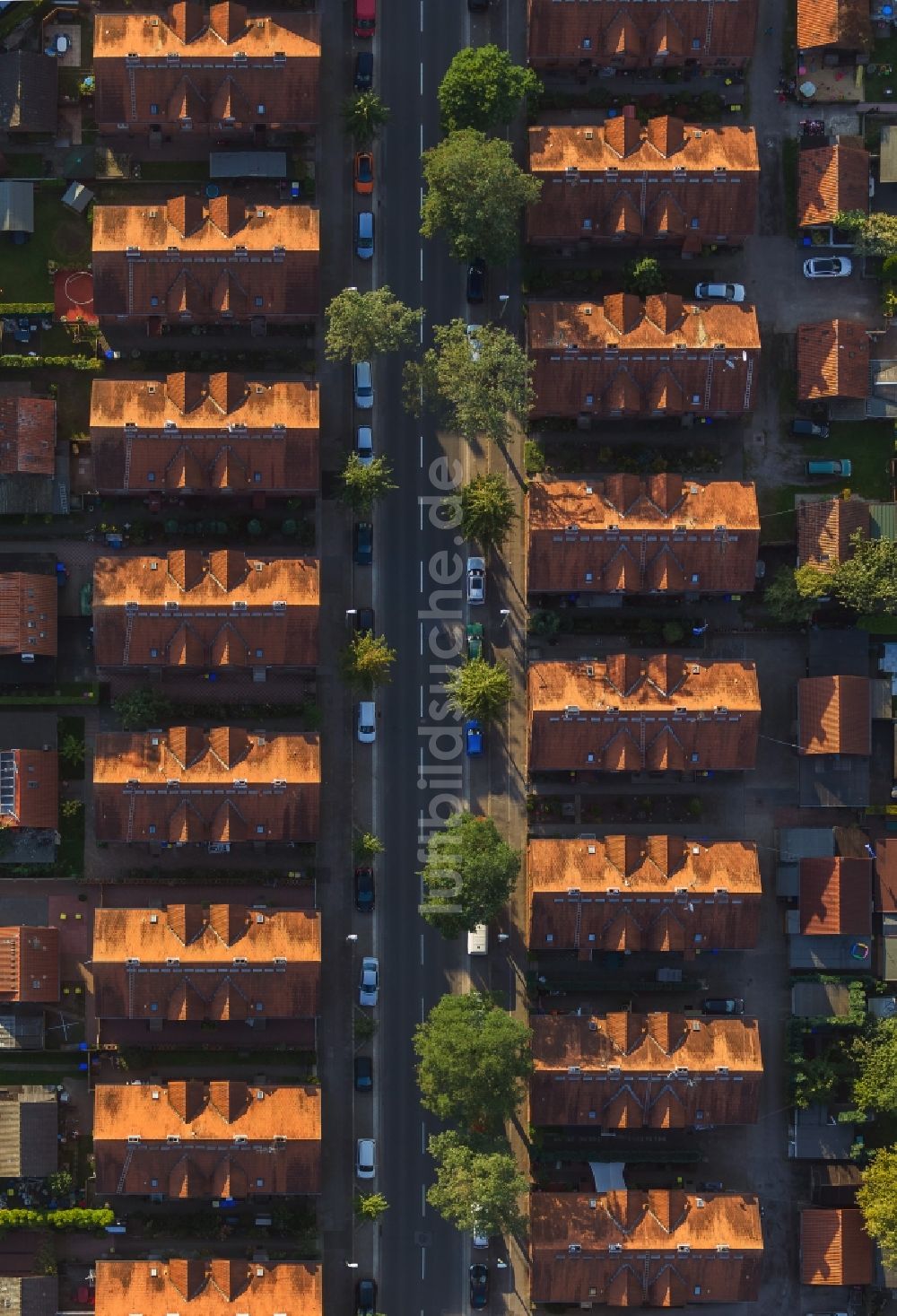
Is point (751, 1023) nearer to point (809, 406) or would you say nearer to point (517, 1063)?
point (517, 1063)

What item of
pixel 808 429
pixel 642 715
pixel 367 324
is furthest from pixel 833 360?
pixel 367 324

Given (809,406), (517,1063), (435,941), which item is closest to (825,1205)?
(517,1063)

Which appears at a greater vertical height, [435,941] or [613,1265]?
[435,941]

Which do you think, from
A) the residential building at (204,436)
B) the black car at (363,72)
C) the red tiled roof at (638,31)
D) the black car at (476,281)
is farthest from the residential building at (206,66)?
the residential building at (204,436)

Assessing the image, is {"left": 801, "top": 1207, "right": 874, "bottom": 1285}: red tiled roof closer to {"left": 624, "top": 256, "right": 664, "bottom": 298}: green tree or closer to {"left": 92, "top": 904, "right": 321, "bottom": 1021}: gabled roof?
{"left": 92, "top": 904, "right": 321, "bottom": 1021}: gabled roof

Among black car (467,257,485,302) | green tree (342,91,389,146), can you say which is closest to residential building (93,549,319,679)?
black car (467,257,485,302)

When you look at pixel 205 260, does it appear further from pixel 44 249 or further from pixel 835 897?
pixel 835 897

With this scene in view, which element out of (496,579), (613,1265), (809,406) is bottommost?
(613,1265)

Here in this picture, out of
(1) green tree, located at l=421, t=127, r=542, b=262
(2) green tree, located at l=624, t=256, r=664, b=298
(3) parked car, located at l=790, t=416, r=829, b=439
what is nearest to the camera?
(1) green tree, located at l=421, t=127, r=542, b=262
